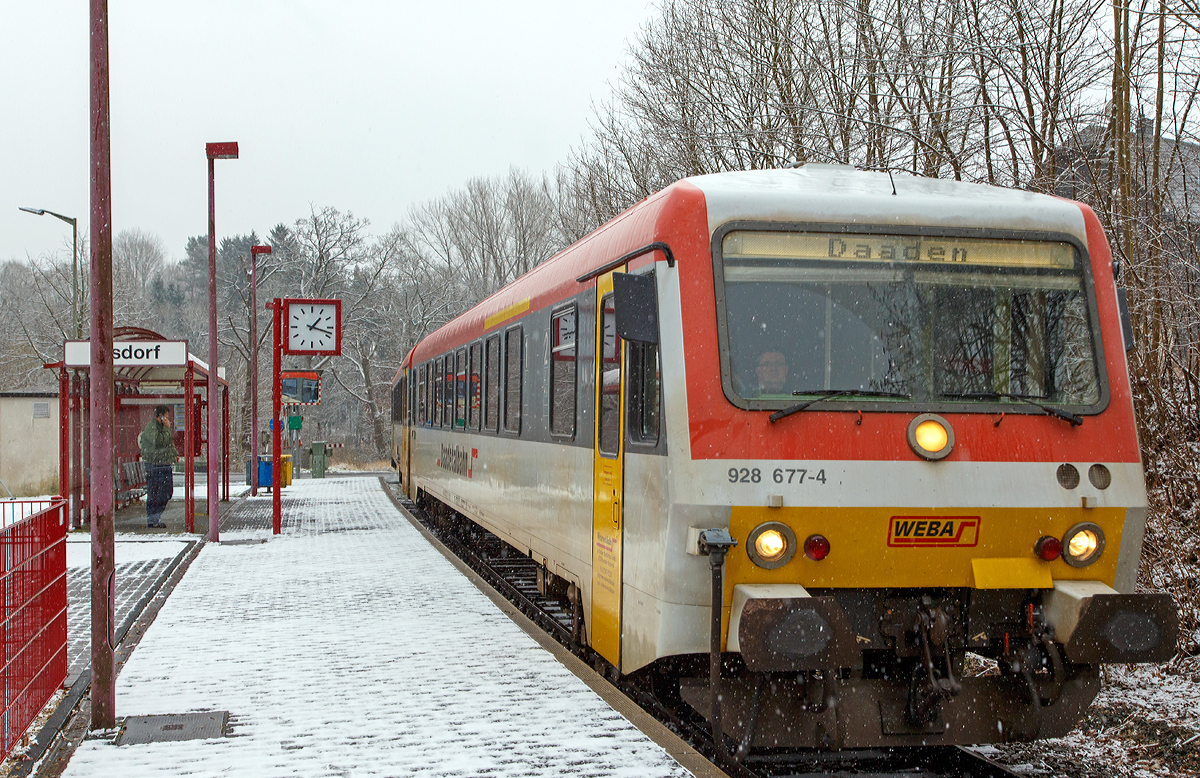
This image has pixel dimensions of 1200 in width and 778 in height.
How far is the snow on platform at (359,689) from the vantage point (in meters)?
5.41

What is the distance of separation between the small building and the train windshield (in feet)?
74.5

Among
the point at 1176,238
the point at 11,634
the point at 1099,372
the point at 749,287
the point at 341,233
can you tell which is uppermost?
the point at 341,233

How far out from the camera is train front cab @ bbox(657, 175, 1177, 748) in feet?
18.1

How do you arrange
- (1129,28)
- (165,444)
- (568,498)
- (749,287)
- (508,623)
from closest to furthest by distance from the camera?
1. (749,287)
2. (568,498)
3. (508,623)
4. (1129,28)
5. (165,444)

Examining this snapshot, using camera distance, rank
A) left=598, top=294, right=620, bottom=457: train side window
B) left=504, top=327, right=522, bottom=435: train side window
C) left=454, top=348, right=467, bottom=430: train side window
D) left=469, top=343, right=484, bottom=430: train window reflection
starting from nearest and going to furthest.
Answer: left=598, top=294, right=620, bottom=457: train side window → left=504, top=327, right=522, bottom=435: train side window → left=469, top=343, right=484, bottom=430: train window reflection → left=454, top=348, right=467, bottom=430: train side window

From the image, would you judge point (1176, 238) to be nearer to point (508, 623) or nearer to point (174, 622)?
point (508, 623)

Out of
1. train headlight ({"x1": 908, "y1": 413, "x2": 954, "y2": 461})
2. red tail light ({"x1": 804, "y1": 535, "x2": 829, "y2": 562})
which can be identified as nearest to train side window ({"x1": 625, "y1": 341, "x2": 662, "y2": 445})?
red tail light ({"x1": 804, "y1": 535, "x2": 829, "y2": 562})

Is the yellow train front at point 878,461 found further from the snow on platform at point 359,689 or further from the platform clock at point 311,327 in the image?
the platform clock at point 311,327

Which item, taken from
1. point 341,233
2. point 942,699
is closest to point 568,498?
point 942,699

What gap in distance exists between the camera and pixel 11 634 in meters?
5.48

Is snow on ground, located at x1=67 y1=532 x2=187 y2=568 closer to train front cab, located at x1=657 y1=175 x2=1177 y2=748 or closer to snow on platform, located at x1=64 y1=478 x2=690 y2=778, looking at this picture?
snow on platform, located at x1=64 y1=478 x2=690 y2=778

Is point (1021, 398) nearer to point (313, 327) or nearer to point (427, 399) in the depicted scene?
point (427, 399)

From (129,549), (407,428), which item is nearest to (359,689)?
(129,549)

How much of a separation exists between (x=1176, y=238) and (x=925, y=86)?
5084 mm
